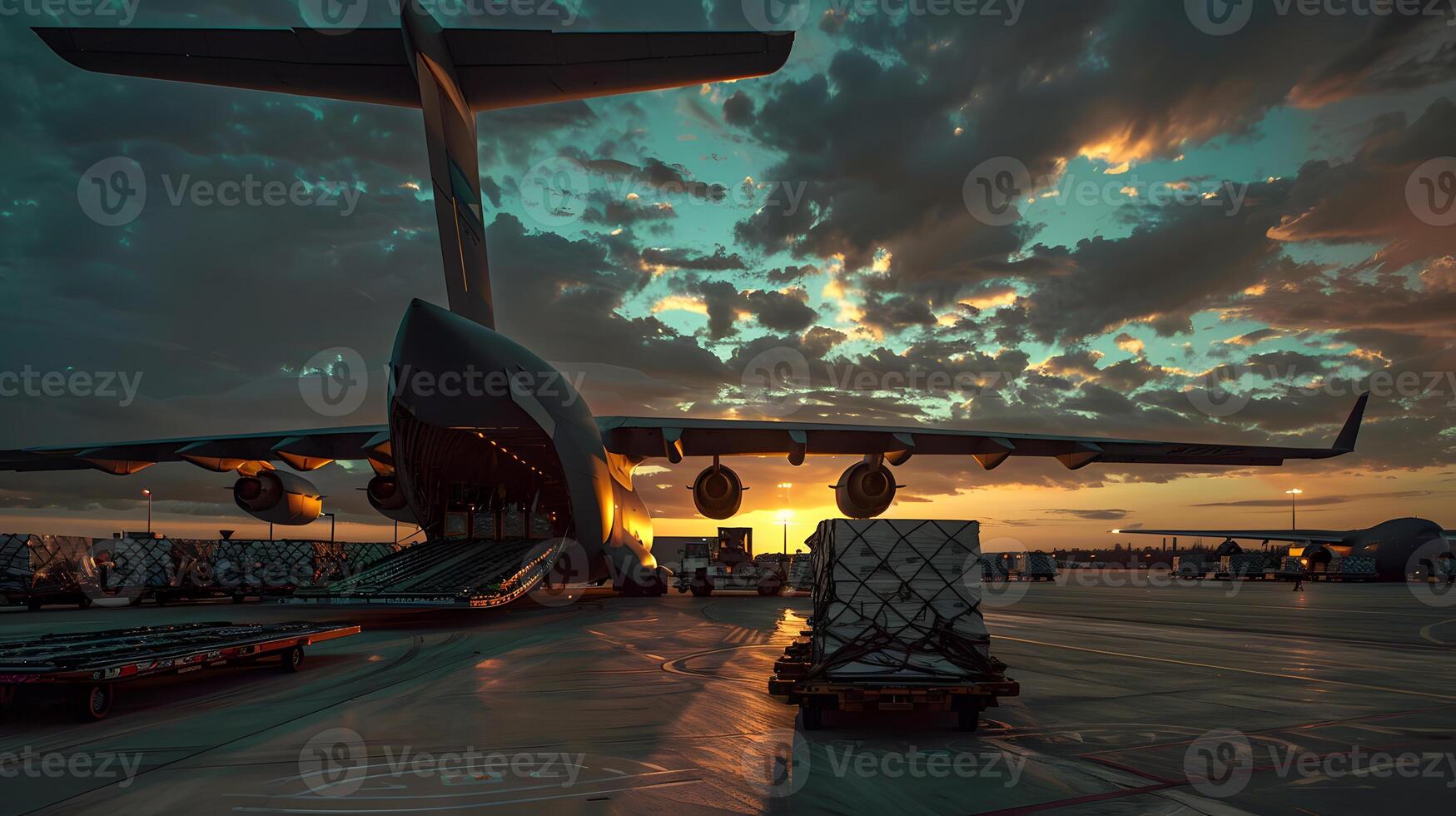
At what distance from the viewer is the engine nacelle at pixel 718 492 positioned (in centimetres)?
2334

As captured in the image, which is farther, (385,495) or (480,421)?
(385,495)

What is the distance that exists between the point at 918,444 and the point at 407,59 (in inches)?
599

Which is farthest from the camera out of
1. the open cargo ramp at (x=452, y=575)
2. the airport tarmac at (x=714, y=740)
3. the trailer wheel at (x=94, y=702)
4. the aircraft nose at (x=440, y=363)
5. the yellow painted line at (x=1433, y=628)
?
the open cargo ramp at (x=452, y=575)

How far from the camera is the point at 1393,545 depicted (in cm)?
4719

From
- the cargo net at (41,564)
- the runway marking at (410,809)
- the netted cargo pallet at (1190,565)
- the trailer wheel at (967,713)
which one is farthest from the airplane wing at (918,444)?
the netted cargo pallet at (1190,565)

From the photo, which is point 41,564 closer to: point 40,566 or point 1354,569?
point 40,566

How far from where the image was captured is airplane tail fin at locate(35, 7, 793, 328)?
1373 cm

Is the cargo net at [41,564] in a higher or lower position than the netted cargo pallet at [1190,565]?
higher

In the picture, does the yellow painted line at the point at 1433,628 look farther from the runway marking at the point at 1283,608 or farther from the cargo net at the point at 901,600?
the cargo net at the point at 901,600

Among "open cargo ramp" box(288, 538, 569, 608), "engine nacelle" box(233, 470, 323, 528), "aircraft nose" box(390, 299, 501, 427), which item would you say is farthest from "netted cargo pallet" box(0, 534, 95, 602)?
"aircraft nose" box(390, 299, 501, 427)

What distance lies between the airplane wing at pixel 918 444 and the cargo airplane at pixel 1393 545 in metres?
33.1

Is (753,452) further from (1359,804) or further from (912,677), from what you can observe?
(1359,804)

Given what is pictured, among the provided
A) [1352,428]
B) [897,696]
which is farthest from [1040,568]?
[897,696]

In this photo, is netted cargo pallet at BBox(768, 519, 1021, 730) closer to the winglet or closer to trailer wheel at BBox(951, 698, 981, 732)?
trailer wheel at BBox(951, 698, 981, 732)
